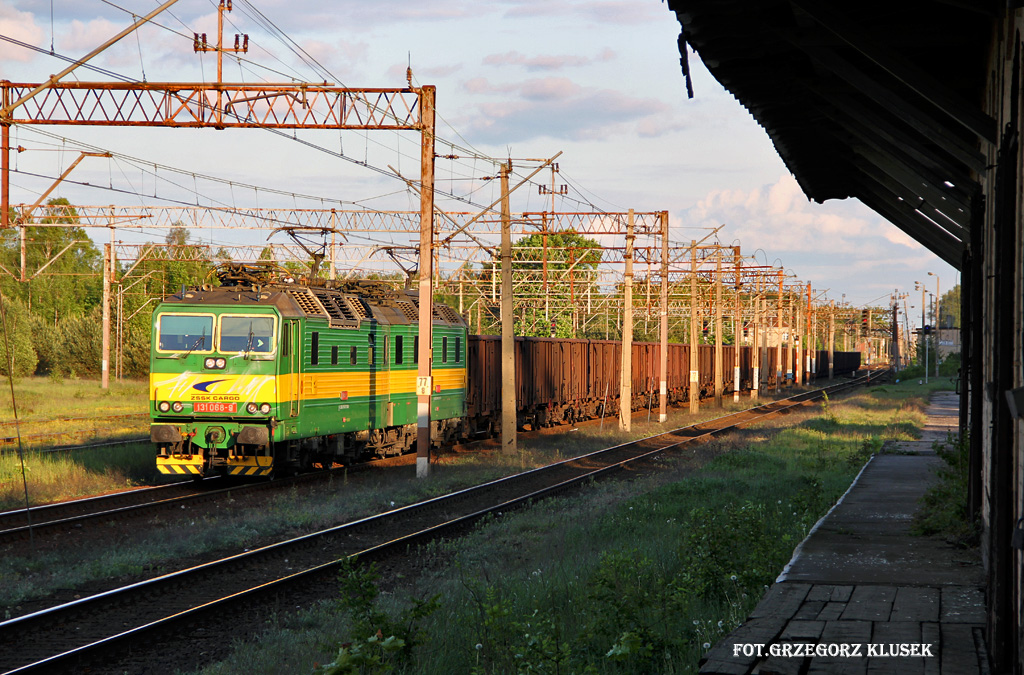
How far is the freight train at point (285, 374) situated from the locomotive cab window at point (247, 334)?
0.06 feet

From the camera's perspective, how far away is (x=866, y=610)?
6.27 metres

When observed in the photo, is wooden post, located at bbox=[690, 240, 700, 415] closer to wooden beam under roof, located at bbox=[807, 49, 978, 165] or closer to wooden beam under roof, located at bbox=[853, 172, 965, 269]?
wooden beam under roof, located at bbox=[853, 172, 965, 269]

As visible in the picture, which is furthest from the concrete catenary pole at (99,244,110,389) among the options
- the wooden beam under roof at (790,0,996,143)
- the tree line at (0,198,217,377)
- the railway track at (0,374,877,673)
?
the wooden beam under roof at (790,0,996,143)

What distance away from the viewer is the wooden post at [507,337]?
23.4 m

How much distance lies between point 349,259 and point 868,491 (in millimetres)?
36781

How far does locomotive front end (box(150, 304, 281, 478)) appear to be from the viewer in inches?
674

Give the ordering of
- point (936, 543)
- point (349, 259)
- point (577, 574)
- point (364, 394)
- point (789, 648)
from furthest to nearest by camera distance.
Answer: point (349, 259)
point (364, 394)
point (577, 574)
point (936, 543)
point (789, 648)

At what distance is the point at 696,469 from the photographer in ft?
69.6

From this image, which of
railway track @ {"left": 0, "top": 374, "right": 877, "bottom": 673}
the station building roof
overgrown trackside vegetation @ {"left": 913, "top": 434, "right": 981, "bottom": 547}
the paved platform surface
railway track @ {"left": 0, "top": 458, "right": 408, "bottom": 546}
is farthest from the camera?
railway track @ {"left": 0, "top": 458, "right": 408, "bottom": 546}

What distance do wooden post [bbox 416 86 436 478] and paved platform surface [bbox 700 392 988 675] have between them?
1053 cm

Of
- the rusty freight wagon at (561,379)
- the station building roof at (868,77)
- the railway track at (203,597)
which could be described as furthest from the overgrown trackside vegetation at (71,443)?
the station building roof at (868,77)

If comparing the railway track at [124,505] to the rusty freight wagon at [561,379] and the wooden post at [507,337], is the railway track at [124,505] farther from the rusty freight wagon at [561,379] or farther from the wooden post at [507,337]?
the rusty freight wagon at [561,379]

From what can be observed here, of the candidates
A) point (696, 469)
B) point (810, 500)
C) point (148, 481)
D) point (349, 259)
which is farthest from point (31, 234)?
point (810, 500)

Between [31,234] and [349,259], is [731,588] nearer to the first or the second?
[349,259]
